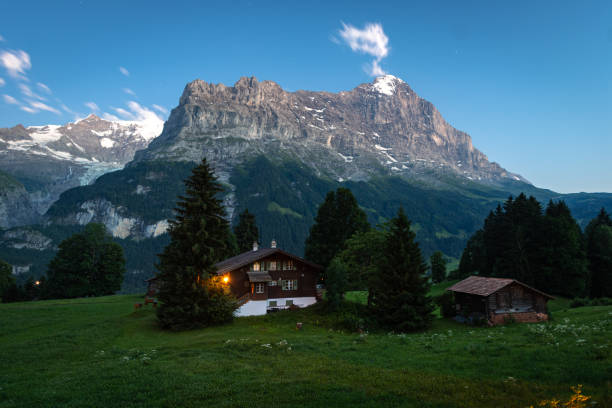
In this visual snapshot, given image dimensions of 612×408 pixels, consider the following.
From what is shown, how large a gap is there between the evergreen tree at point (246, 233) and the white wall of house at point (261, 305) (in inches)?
1517

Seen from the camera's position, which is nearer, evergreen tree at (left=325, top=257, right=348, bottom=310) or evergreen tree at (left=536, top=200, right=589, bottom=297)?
evergreen tree at (left=325, top=257, right=348, bottom=310)

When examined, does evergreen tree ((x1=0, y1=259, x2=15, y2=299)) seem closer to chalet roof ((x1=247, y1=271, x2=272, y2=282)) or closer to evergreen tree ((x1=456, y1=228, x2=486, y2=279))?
chalet roof ((x1=247, y1=271, x2=272, y2=282))

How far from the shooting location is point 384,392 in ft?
40.8

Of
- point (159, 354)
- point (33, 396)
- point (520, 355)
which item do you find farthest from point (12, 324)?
point (520, 355)

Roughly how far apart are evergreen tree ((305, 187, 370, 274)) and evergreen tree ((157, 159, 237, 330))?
91.3ft

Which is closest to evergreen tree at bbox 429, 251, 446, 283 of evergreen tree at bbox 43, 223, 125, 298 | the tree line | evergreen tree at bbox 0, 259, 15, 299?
the tree line

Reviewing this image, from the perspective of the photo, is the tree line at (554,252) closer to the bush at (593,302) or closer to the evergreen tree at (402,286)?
the bush at (593,302)

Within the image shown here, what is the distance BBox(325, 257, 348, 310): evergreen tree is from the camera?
132 feet

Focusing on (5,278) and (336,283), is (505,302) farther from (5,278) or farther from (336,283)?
(5,278)

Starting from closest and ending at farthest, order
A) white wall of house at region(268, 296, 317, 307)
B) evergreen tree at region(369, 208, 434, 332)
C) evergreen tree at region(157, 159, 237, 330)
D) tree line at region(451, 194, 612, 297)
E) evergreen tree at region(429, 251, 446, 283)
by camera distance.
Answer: evergreen tree at region(369, 208, 434, 332), evergreen tree at region(157, 159, 237, 330), white wall of house at region(268, 296, 317, 307), tree line at region(451, 194, 612, 297), evergreen tree at region(429, 251, 446, 283)

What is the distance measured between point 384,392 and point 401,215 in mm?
25363

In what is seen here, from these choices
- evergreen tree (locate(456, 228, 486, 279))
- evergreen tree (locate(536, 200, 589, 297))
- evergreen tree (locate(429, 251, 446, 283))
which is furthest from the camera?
evergreen tree (locate(429, 251, 446, 283))

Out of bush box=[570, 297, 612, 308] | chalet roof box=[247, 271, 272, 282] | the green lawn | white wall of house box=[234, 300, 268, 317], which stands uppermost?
chalet roof box=[247, 271, 272, 282]

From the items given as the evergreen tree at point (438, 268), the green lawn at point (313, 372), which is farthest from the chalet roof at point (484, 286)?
the evergreen tree at point (438, 268)
